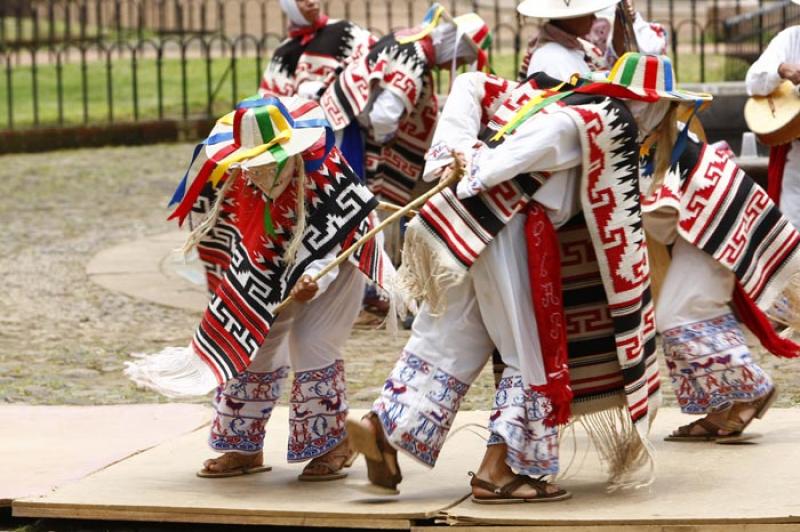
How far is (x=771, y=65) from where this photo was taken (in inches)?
332

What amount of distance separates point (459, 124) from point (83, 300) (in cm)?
518

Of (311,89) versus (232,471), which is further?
(311,89)

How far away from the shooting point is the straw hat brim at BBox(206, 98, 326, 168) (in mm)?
5977

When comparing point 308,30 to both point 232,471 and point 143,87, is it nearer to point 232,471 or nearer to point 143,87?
point 232,471

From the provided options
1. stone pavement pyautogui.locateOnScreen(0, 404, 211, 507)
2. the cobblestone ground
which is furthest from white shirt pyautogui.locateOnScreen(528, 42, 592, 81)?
stone pavement pyautogui.locateOnScreen(0, 404, 211, 507)

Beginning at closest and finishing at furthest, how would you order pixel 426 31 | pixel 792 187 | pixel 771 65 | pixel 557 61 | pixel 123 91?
pixel 557 61 < pixel 771 65 < pixel 792 187 < pixel 426 31 < pixel 123 91

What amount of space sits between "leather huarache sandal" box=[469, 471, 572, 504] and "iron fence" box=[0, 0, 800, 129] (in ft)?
32.9

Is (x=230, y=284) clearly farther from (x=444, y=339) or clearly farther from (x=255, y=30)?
(x=255, y=30)

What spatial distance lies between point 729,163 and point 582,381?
53.5 inches

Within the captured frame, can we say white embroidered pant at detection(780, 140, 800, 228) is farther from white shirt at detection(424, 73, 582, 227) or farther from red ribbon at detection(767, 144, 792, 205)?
white shirt at detection(424, 73, 582, 227)

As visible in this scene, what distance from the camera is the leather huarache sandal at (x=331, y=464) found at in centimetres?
627

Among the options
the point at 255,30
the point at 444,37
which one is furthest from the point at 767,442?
the point at 255,30

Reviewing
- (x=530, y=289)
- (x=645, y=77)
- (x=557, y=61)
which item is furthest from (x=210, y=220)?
(x=645, y=77)

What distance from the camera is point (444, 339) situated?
5.88 meters
